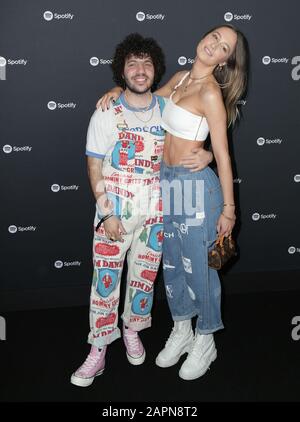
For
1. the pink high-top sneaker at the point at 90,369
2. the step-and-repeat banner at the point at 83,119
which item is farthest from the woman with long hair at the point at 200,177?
the step-and-repeat banner at the point at 83,119

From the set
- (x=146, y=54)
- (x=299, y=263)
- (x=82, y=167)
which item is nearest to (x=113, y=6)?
(x=146, y=54)

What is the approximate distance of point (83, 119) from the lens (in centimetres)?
344

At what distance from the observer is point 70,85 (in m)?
3.36

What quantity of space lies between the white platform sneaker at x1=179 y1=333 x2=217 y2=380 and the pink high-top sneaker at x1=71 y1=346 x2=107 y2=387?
427 mm

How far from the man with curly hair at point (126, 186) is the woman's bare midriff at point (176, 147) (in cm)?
4

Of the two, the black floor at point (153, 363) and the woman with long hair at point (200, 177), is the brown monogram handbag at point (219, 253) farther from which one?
the black floor at point (153, 363)

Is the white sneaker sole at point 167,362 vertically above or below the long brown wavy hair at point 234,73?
below

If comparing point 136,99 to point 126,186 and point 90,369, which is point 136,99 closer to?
point 126,186

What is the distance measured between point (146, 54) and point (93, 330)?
140 centimetres

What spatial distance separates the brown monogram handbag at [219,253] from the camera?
107 inches

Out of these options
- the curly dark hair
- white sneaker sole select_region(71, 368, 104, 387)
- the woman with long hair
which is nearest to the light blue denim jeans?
the woman with long hair

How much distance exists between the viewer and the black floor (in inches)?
112

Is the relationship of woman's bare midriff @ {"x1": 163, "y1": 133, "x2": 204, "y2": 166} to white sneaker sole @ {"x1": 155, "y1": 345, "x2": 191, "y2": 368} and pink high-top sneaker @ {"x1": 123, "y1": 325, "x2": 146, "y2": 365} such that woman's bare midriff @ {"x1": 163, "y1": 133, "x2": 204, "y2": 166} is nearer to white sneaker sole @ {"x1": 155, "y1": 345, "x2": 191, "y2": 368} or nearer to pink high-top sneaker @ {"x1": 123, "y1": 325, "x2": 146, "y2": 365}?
pink high-top sneaker @ {"x1": 123, "y1": 325, "x2": 146, "y2": 365}

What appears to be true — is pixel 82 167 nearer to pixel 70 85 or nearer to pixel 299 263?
pixel 70 85
